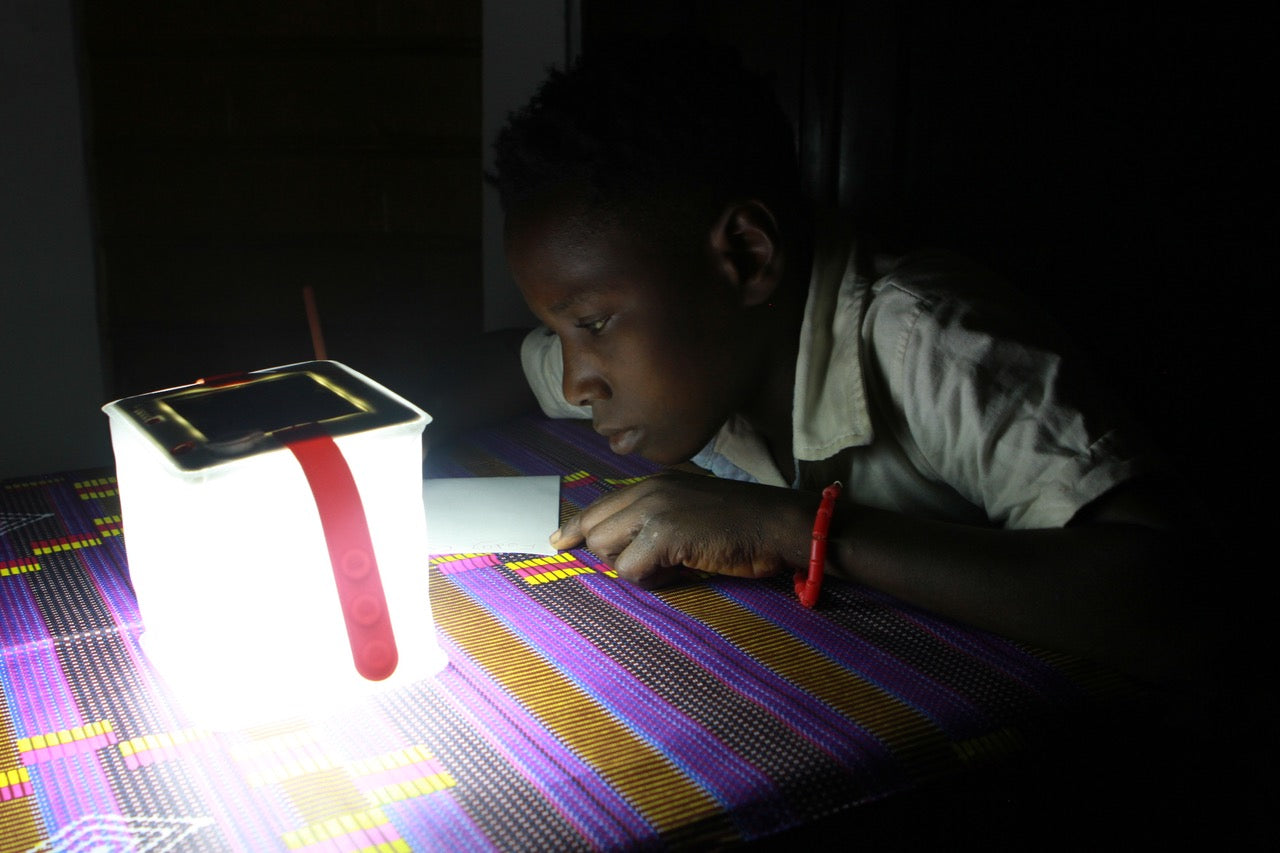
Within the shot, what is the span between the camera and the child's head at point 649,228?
940mm

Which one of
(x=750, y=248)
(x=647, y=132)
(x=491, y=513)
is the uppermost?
(x=647, y=132)

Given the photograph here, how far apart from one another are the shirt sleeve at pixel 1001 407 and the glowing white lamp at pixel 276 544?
0.43 m

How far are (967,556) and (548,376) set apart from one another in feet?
2.12

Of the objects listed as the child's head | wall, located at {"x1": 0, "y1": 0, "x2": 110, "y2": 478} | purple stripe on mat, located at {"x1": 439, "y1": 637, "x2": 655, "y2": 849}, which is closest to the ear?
the child's head

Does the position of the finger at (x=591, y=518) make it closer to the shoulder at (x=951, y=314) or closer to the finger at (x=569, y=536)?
the finger at (x=569, y=536)

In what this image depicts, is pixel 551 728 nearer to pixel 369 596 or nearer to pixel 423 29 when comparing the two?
pixel 369 596

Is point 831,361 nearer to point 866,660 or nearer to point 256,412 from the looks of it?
point 866,660

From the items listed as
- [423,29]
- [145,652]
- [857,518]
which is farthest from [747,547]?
[423,29]

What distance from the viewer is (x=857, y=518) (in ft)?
2.77

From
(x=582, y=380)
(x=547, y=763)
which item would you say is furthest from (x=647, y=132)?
(x=547, y=763)

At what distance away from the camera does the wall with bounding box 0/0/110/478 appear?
2.08m

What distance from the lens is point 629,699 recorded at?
69 centimetres

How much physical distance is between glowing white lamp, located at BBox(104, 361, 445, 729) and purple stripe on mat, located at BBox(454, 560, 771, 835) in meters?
0.08

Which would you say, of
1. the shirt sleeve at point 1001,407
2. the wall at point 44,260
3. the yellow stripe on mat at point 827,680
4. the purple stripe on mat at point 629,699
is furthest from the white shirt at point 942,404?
the wall at point 44,260
